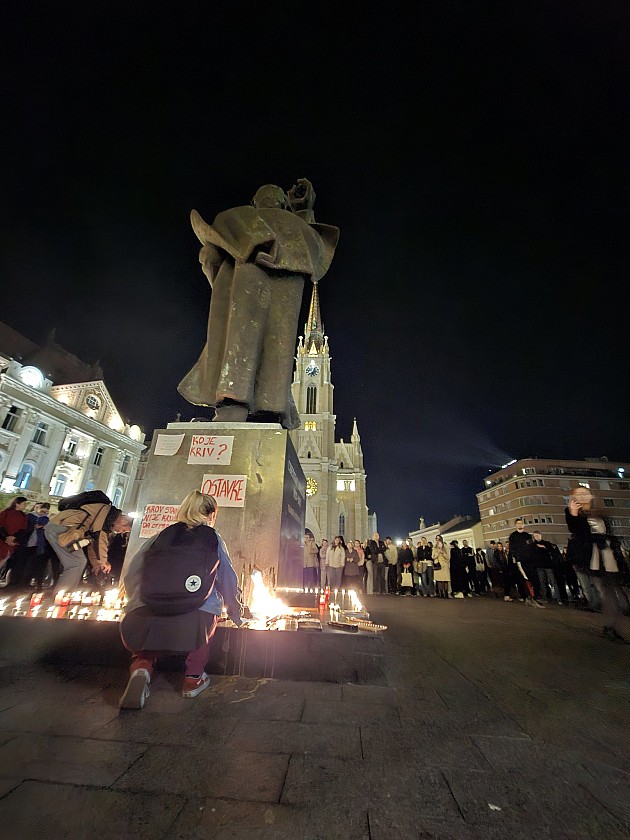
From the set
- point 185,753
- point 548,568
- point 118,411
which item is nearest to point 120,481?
point 118,411

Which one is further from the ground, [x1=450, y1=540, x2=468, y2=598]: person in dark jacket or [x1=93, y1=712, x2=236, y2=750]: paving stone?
[x1=450, y1=540, x2=468, y2=598]: person in dark jacket

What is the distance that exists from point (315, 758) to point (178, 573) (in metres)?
1.28

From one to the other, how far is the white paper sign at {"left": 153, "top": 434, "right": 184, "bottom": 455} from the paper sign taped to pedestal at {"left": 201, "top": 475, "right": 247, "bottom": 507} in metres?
0.53

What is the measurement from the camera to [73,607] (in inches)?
116

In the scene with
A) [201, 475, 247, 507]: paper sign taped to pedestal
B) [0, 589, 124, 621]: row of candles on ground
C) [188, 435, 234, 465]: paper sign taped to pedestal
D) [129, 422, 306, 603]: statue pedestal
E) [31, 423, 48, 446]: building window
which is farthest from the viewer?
[31, 423, 48, 446]: building window

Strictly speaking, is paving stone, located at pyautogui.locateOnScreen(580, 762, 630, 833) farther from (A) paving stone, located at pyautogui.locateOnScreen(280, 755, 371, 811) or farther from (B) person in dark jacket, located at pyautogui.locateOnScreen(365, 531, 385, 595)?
(B) person in dark jacket, located at pyautogui.locateOnScreen(365, 531, 385, 595)

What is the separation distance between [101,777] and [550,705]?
97.1 inches

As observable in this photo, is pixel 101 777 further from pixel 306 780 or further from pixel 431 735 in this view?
pixel 431 735

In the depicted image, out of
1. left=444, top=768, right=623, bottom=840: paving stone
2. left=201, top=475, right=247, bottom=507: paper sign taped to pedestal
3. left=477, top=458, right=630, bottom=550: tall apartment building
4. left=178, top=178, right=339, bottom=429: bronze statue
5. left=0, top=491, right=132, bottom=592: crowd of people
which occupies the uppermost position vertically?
left=477, top=458, right=630, bottom=550: tall apartment building

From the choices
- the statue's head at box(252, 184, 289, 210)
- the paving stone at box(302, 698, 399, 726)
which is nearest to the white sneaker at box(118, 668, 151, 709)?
the paving stone at box(302, 698, 399, 726)

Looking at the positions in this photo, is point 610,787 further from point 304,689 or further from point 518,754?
point 304,689

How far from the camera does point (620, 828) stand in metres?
1.13

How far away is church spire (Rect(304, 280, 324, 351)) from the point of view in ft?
211

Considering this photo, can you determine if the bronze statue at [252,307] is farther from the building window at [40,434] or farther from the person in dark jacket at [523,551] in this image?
the building window at [40,434]
